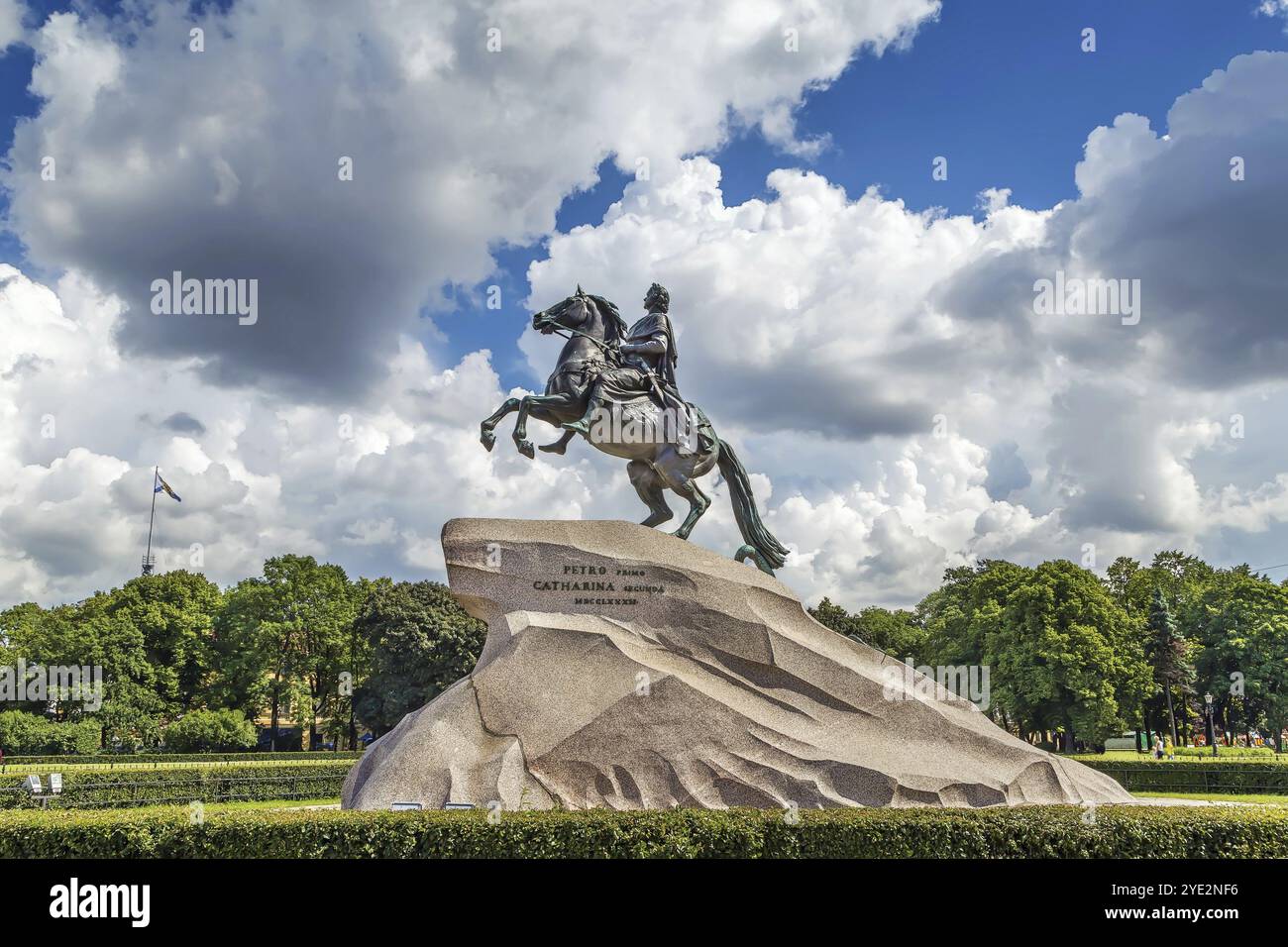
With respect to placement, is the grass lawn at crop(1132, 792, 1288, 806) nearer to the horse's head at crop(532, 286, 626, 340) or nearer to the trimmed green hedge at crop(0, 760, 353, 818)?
the horse's head at crop(532, 286, 626, 340)

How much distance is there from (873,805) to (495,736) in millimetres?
4730

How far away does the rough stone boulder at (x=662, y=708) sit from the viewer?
1152 cm

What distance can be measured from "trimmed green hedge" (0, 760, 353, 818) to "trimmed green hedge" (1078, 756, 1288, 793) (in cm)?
1794

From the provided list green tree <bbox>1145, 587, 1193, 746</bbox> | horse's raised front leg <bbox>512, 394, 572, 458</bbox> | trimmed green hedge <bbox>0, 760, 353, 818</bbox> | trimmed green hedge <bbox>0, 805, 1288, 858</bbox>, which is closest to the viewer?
trimmed green hedge <bbox>0, 805, 1288, 858</bbox>

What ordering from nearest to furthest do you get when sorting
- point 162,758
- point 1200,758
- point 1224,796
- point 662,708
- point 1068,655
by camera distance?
point 662,708, point 1224,796, point 1200,758, point 1068,655, point 162,758

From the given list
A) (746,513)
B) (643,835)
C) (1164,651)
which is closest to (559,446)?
(746,513)

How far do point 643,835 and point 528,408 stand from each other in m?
7.20

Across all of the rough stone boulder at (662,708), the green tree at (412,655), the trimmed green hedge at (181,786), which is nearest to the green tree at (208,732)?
the green tree at (412,655)

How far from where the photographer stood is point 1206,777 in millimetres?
21969

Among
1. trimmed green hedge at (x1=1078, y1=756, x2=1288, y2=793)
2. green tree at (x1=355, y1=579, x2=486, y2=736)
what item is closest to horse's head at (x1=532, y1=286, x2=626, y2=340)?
trimmed green hedge at (x1=1078, y1=756, x2=1288, y2=793)

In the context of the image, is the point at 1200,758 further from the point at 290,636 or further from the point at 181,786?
the point at 290,636

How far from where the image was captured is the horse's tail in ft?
50.2
